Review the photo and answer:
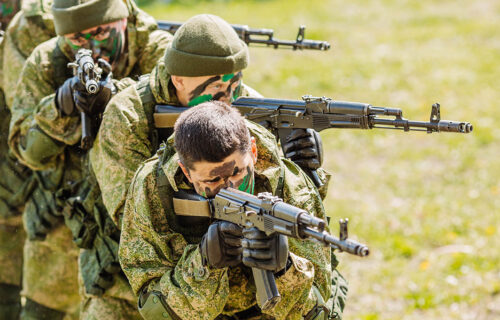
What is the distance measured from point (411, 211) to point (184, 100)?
581 centimetres

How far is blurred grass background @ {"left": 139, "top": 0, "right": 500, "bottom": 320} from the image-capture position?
828cm

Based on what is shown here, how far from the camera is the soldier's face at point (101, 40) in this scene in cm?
557

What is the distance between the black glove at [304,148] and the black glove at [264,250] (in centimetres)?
143

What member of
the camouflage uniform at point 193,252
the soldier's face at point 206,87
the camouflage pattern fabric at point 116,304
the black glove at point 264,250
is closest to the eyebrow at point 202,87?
the soldier's face at point 206,87

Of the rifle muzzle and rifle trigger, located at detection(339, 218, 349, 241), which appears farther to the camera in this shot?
the rifle muzzle

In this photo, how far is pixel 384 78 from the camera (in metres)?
15.1

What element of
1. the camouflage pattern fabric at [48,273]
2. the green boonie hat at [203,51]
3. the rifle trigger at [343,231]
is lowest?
the camouflage pattern fabric at [48,273]

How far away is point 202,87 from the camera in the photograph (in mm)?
4809

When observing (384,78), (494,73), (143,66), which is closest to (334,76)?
(384,78)

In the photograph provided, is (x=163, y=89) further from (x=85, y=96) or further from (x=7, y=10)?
(x=7, y=10)

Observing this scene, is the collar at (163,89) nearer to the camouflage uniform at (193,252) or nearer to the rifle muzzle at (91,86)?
the rifle muzzle at (91,86)

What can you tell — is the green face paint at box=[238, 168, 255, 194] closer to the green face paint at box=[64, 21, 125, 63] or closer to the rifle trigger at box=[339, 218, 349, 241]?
the rifle trigger at box=[339, 218, 349, 241]

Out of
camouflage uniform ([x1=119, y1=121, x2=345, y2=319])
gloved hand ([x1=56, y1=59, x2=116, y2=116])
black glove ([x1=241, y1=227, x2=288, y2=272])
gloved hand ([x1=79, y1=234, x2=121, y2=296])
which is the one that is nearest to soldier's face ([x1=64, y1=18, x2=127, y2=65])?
gloved hand ([x1=56, y1=59, x2=116, y2=116])

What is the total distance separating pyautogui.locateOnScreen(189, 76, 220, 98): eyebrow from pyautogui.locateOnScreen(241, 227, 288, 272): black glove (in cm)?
157
